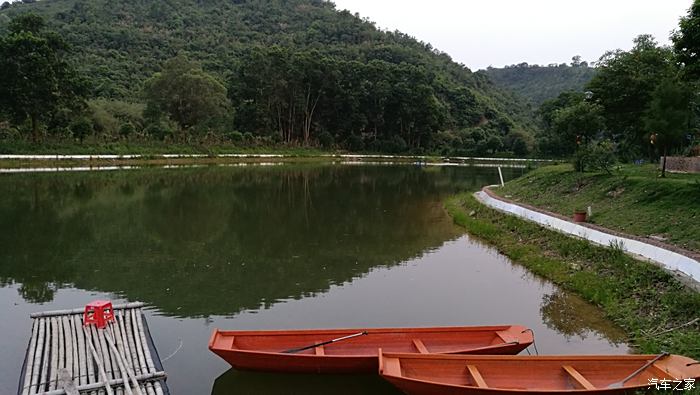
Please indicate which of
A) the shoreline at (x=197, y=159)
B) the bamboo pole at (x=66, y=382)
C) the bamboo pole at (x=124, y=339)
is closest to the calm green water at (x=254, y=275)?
the bamboo pole at (x=124, y=339)

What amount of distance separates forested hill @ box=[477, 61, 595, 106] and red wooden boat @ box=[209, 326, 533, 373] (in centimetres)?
11664

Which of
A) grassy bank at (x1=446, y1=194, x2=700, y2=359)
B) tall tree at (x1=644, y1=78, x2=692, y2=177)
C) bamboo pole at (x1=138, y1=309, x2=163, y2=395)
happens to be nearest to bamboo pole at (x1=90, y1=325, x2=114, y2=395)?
bamboo pole at (x1=138, y1=309, x2=163, y2=395)

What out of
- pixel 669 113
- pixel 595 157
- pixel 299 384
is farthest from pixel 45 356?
pixel 595 157

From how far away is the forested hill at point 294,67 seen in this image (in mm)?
68438

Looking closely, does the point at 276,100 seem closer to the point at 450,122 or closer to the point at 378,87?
the point at 378,87

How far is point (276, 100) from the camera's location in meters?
67.8

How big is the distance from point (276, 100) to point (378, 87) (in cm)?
1521

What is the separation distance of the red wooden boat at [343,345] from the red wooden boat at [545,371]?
55cm

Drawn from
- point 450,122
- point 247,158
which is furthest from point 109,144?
point 450,122

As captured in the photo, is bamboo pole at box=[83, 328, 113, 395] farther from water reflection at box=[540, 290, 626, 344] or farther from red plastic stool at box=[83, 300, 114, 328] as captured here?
water reflection at box=[540, 290, 626, 344]

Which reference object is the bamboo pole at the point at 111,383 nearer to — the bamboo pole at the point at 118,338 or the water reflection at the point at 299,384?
the bamboo pole at the point at 118,338

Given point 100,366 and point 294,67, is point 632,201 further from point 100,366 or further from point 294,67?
point 294,67

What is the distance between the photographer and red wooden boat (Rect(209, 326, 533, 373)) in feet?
23.0

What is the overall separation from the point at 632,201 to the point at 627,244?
4732 mm
